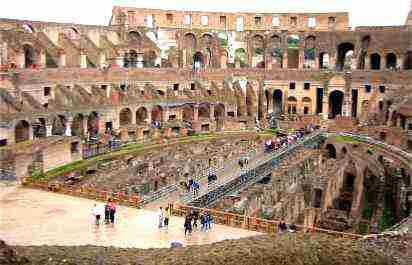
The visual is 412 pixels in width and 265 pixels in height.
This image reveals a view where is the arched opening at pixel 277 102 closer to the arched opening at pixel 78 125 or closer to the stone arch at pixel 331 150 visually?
the stone arch at pixel 331 150

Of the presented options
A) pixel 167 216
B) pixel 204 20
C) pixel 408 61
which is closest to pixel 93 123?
pixel 167 216

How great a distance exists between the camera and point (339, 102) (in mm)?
62188

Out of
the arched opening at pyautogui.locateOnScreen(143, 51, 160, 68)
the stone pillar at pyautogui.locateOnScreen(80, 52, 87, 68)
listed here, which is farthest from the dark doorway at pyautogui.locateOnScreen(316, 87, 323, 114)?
the stone pillar at pyautogui.locateOnScreen(80, 52, 87, 68)

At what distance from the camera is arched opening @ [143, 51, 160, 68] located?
60.3 metres

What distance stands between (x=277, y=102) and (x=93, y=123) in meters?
23.8

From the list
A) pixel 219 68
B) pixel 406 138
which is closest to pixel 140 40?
pixel 219 68

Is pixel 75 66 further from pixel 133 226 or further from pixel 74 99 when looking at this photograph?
pixel 133 226

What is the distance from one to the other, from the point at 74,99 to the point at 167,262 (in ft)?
108

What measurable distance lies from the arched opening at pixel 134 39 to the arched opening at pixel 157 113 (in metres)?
10.9

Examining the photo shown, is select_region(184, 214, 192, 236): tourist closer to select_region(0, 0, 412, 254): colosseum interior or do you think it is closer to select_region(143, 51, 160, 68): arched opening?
select_region(0, 0, 412, 254): colosseum interior

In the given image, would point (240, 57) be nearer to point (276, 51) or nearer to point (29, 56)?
point (276, 51)

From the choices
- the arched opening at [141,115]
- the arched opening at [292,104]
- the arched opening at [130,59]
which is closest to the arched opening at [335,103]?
the arched opening at [292,104]

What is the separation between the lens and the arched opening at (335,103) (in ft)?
201

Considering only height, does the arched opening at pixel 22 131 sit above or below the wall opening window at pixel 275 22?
below
